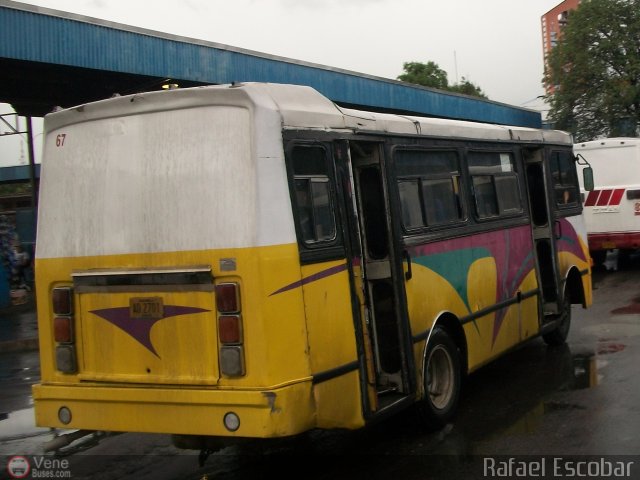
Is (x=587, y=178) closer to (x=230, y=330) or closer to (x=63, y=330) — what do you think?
(x=230, y=330)

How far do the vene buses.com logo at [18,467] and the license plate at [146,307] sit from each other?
6.85 feet

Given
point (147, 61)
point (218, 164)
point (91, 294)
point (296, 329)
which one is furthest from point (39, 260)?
point (147, 61)

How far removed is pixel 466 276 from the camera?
7523 mm

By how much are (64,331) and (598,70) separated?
1626 inches

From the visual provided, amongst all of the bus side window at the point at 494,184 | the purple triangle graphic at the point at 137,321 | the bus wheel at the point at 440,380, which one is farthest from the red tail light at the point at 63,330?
the bus side window at the point at 494,184

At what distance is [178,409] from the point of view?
17.1ft

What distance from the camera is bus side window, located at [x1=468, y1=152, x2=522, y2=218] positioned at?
8039mm

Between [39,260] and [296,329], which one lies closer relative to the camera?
[296,329]

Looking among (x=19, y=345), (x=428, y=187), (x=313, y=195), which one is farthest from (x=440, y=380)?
(x=19, y=345)

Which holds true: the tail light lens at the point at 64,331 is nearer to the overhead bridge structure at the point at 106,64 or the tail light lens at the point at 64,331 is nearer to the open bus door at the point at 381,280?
the open bus door at the point at 381,280

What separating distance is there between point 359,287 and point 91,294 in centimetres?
196

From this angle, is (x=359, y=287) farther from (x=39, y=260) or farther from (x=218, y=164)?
(x=39, y=260)

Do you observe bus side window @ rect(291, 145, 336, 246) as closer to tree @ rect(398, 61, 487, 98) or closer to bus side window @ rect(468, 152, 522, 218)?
bus side window @ rect(468, 152, 522, 218)

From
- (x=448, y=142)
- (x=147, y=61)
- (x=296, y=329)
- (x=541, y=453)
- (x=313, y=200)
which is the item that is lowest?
(x=541, y=453)
